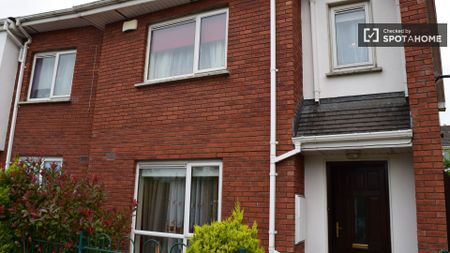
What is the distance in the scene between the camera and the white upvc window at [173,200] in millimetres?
6137

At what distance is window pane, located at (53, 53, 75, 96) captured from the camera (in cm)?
864

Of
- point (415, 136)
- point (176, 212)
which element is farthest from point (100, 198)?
point (415, 136)

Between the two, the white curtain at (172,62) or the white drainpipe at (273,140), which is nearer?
the white drainpipe at (273,140)

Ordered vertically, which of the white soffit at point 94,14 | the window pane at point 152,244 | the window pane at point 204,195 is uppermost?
the white soffit at point 94,14

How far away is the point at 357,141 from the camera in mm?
5180

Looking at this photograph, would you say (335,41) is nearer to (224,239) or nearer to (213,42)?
(213,42)

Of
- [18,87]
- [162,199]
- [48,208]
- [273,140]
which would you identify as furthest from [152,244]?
[18,87]

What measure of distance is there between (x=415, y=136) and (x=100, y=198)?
14.3ft

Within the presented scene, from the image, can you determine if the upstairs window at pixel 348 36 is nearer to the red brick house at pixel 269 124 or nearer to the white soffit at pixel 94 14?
the red brick house at pixel 269 124

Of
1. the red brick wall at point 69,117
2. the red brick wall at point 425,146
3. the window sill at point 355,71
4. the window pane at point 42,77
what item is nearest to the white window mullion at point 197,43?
the window sill at point 355,71

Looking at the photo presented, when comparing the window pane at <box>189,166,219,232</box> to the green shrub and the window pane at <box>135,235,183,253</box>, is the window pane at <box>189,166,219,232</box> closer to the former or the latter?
the window pane at <box>135,235,183,253</box>

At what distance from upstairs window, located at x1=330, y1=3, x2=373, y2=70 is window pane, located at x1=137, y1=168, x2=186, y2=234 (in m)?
3.38

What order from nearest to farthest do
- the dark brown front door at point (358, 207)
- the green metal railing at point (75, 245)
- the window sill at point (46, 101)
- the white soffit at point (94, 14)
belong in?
the green metal railing at point (75, 245) < the dark brown front door at point (358, 207) < the white soffit at point (94, 14) < the window sill at point (46, 101)

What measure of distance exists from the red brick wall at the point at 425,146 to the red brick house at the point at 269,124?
0.01 meters
